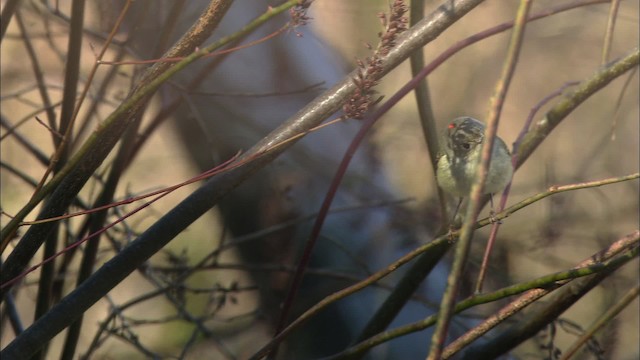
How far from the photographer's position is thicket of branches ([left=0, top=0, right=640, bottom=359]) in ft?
2.33

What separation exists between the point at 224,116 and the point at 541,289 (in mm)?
1264

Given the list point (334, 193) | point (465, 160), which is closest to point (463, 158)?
point (465, 160)

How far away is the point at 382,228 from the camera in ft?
6.08

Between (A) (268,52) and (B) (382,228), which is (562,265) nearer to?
(B) (382,228)

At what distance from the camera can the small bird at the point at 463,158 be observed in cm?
99

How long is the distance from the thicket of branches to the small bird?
5cm

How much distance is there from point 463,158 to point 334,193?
0.25 m

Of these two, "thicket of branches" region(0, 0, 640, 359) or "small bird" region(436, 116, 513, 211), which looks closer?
"thicket of branches" region(0, 0, 640, 359)

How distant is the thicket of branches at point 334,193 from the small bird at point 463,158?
5cm

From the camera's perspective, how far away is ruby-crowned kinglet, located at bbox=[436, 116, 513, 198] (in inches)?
38.6

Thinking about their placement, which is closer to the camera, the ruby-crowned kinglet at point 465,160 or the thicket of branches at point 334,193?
the thicket of branches at point 334,193

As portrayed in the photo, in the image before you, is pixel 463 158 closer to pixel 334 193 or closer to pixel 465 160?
pixel 465 160

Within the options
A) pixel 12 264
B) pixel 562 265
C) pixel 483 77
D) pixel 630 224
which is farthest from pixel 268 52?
pixel 12 264

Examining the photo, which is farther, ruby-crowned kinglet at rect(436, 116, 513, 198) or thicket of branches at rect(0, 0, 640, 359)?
ruby-crowned kinglet at rect(436, 116, 513, 198)
